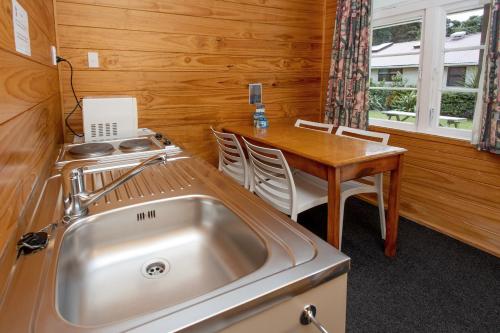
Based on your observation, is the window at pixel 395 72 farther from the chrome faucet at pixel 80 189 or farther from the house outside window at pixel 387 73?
the chrome faucet at pixel 80 189

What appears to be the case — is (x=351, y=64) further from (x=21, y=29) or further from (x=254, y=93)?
(x=21, y=29)

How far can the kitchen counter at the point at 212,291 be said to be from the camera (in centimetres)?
51

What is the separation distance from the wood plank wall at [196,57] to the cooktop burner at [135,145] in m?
0.91

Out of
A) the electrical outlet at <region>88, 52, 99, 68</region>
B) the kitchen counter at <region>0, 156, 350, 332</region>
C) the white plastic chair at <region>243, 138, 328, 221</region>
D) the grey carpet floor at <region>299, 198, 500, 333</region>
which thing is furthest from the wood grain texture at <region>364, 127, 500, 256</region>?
the electrical outlet at <region>88, 52, 99, 68</region>

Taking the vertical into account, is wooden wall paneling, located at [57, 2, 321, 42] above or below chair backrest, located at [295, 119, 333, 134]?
above

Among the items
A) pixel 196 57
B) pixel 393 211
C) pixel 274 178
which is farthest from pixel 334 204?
pixel 196 57

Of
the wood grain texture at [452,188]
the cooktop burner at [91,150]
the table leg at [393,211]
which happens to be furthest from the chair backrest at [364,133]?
the cooktop burner at [91,150]

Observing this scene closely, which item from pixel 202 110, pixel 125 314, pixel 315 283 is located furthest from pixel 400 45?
pixel 125 314

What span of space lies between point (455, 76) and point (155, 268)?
2.51 m

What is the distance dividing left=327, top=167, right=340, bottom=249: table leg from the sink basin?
0.90m

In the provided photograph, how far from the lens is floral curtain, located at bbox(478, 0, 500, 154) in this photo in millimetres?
1968

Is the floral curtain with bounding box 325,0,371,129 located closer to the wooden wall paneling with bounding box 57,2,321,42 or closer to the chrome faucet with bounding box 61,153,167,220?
the wooden wall paneling with bounding box 57,2,321,42

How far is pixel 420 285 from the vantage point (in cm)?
187

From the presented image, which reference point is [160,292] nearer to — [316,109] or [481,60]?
[481,60]
